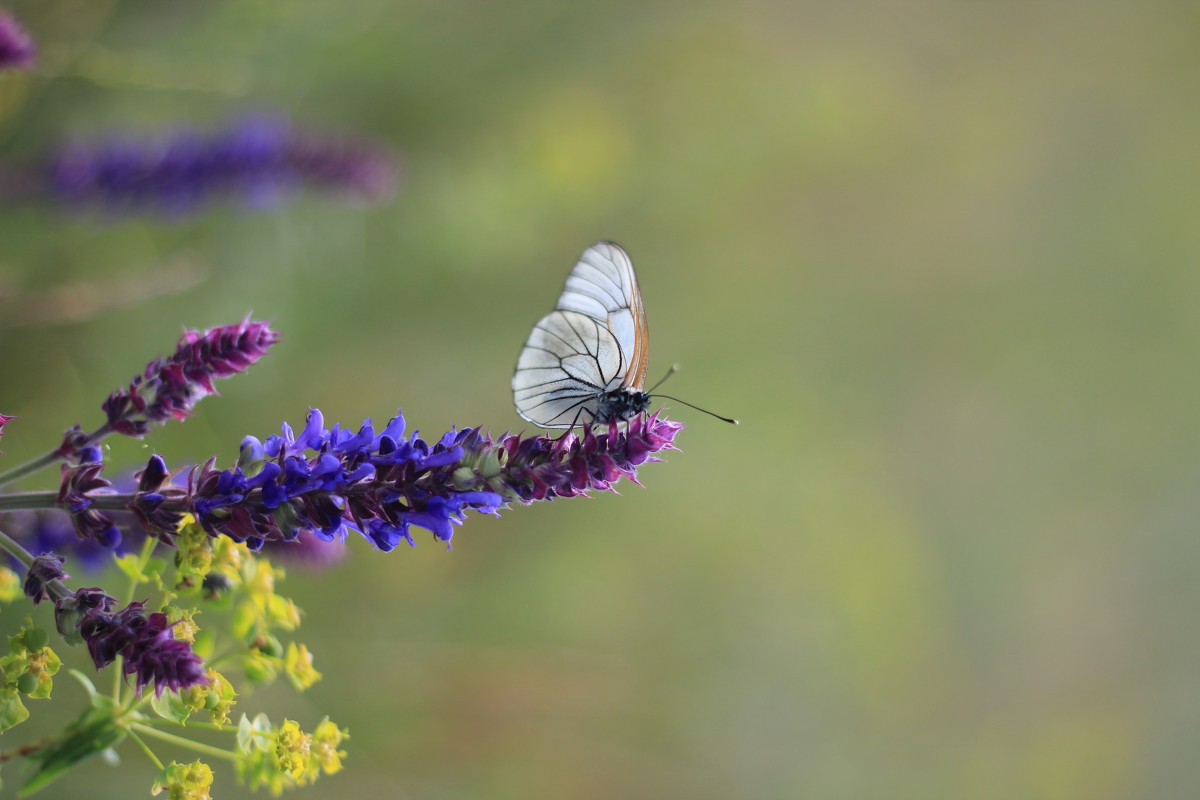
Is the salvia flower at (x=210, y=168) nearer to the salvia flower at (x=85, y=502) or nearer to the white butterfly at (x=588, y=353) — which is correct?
the white butterfly at (x=588, y=353)

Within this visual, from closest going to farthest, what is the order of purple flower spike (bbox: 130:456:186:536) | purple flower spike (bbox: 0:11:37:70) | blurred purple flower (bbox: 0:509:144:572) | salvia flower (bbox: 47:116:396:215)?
purple flower spike (bbox: 130:456:186:536) → blurred purple flower (bbox: 0:509:144:572) → purple flower spike (bbox: 0:11:37:70) → salvia flower (bbox: 47:116:396:215)

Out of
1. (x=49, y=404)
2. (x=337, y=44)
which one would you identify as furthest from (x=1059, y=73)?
(x=49, y=404)

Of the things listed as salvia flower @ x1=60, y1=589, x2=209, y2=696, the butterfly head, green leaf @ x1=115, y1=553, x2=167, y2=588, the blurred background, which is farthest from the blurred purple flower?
the blurred background

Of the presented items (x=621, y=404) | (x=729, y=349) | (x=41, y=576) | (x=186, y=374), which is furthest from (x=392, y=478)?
(x=729, y=349)

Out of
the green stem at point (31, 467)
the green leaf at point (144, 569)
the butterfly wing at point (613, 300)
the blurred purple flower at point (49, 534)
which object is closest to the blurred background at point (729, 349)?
the blurred purple flower at point (49, 534)

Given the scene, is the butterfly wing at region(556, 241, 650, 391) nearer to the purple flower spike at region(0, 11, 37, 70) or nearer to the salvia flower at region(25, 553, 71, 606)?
the salvia flower at region(25, 553, 71, 606)

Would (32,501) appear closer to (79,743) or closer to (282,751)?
(79,743)
